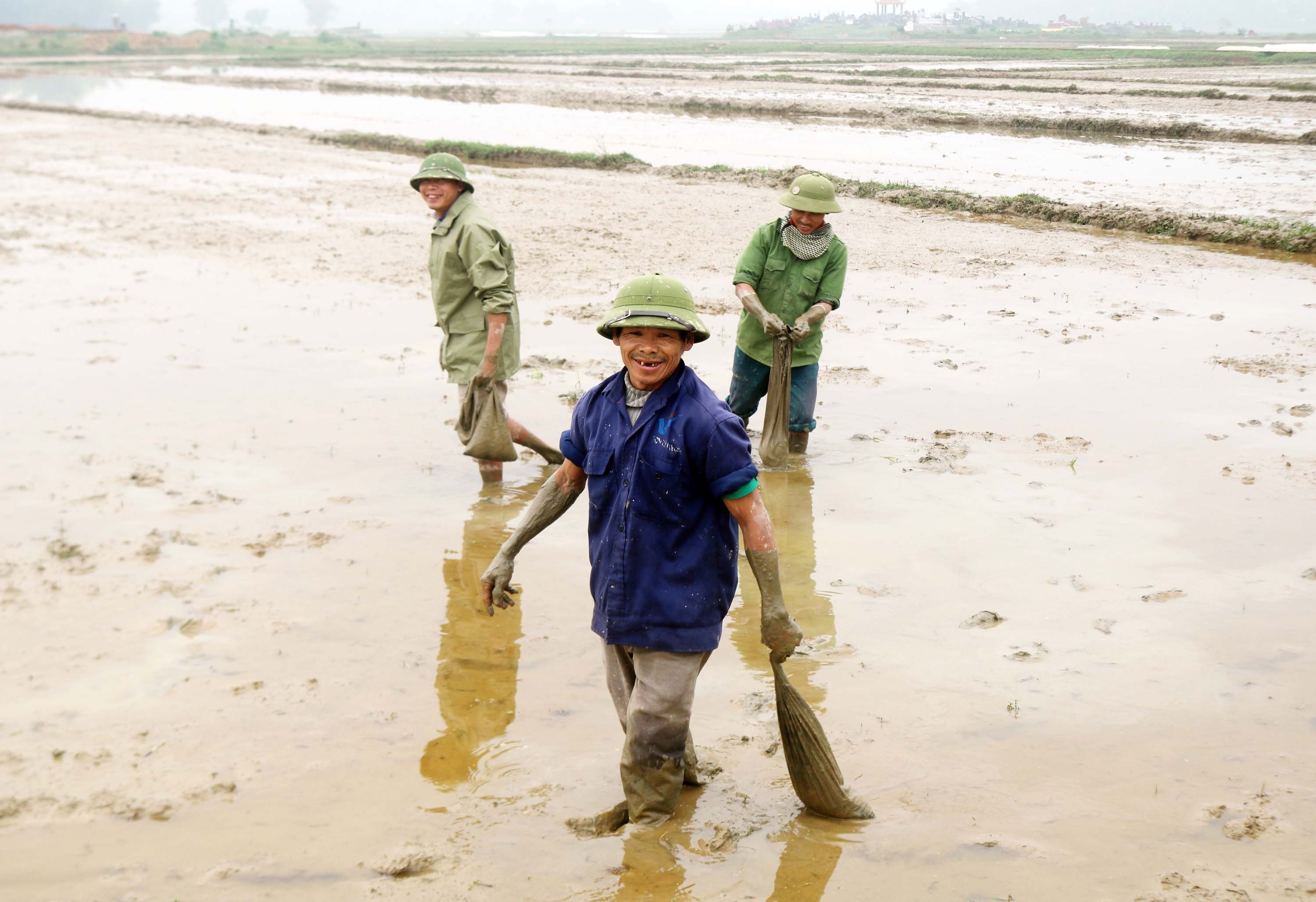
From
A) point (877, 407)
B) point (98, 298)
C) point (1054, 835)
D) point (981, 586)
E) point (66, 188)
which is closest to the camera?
point (1054, 835)

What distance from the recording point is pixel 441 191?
5.62m

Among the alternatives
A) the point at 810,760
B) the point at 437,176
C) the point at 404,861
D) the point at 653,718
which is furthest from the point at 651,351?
the point at 437,176

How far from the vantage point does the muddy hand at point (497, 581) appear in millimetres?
3359

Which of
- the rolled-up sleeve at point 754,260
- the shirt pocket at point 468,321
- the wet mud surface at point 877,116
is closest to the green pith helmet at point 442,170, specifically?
the shirt pocket at point 468,321

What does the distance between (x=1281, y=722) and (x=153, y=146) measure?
78.9ft

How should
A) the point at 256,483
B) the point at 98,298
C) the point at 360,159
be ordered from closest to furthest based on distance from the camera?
the point at 256,483 < the point at 98,298 < the point at 360,159

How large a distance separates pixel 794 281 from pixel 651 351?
3.32m

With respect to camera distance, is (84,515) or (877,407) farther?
(877,407)

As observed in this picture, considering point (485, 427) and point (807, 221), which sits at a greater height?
point (807, 221)

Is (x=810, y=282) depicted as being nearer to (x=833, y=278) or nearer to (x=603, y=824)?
(x=833, y=278)

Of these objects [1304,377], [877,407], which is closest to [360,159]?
[877,407]

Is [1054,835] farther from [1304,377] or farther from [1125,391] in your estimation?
[1304,377]

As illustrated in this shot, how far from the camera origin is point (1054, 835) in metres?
3.33

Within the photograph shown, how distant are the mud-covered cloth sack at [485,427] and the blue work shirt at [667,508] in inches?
113
